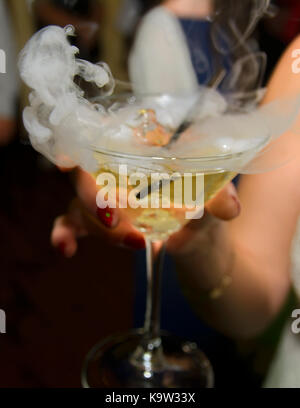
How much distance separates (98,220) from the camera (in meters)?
0.64

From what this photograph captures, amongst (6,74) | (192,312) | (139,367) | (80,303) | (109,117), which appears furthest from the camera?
(6,74)

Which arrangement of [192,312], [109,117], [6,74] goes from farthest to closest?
[6,74] → [192,312] → [109,117]

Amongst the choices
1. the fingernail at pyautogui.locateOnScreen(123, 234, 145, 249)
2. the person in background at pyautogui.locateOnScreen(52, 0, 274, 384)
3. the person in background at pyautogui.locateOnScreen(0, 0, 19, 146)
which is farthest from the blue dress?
the person in background at pyautogui.locateOnScreen(0, 0, 19, 146)

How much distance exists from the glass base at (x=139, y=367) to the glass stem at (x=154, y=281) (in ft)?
0.12

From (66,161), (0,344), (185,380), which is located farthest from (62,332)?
(66,161)

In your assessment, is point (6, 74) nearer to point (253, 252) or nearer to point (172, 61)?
point (172, 61)

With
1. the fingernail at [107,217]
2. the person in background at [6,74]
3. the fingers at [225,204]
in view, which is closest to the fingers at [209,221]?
the fingers at [225,204]

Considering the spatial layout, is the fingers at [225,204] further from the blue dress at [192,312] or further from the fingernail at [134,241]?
the blue dress at [192,312]

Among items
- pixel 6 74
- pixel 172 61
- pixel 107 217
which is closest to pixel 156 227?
pixel 107 217

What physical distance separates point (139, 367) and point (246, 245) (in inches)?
9.6

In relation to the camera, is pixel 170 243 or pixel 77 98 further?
pixel 170 243

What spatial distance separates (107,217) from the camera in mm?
597
